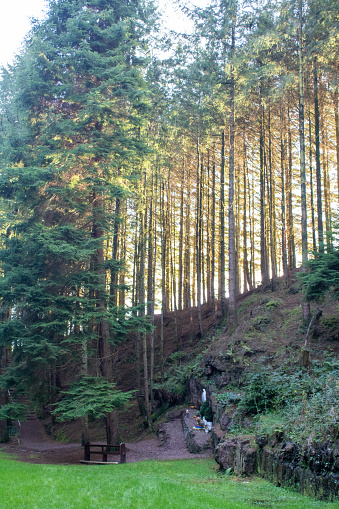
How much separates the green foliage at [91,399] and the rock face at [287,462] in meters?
4.16

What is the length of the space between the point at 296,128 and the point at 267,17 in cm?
633

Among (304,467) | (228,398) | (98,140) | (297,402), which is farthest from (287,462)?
(98,140)

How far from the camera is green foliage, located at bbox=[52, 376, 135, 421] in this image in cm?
1068

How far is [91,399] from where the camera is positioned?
11.0 metres

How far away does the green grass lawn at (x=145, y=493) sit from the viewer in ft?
15.9

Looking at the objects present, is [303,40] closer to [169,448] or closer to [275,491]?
[275,491]

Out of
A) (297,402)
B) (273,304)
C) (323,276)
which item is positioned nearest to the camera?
(297,402)

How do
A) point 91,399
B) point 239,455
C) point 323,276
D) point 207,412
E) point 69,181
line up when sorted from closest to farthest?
point 239,455
point 323,276
point 91,399
point 207,412
point 69,181

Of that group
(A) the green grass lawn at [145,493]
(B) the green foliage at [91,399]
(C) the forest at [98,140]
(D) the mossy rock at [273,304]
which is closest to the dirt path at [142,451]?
(C) the forest at [98,140]

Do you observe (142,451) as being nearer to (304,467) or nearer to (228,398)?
(228,398)

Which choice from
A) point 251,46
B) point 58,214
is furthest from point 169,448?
point 251,46

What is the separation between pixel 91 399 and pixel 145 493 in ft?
19.0

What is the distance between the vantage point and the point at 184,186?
2436 centimetres

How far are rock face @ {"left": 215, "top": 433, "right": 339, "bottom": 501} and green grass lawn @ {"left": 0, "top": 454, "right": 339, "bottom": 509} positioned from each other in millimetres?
238
